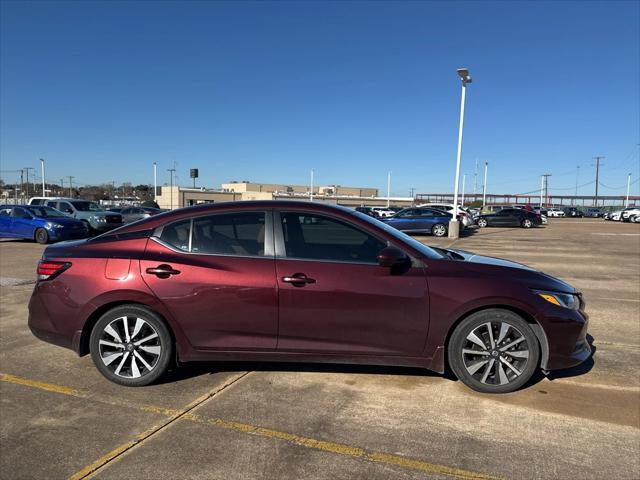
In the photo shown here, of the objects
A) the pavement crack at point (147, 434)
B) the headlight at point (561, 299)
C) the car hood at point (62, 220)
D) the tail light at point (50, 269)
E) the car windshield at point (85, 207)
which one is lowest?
the pavement crack at point (147, 434)

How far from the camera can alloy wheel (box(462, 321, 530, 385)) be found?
371 centimetres

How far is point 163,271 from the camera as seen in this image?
3.83m

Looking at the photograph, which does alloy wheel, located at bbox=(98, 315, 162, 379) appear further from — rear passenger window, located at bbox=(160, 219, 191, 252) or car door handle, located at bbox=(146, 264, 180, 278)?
rear passenger window, located at bbox=(160, 219, 191, 252)

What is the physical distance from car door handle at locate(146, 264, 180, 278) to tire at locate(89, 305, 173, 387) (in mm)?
329

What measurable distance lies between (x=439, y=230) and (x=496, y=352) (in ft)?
66.1

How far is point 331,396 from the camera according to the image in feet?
12.2

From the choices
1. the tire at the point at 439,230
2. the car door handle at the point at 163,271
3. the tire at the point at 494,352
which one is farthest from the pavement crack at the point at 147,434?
the tire at the point at 439,230

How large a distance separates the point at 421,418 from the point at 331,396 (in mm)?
748

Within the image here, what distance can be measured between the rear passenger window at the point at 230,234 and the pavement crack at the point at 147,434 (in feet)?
3.83

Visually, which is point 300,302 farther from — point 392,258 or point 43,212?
point 43,212

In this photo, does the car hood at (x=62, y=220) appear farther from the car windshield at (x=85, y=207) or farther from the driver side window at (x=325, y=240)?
the driver side window at (x=325, y=240)

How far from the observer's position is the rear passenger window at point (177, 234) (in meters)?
3.99

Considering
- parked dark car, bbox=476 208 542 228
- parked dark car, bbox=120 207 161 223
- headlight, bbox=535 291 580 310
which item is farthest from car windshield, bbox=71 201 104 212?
parked dark car, bbox=476 208 542 228

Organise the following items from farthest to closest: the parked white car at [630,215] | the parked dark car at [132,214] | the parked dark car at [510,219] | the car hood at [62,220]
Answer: the parked white car at [630,215] → the parked dark car at [510,219] → the parked dark car at [132,214] → the car hood at [62,220]
